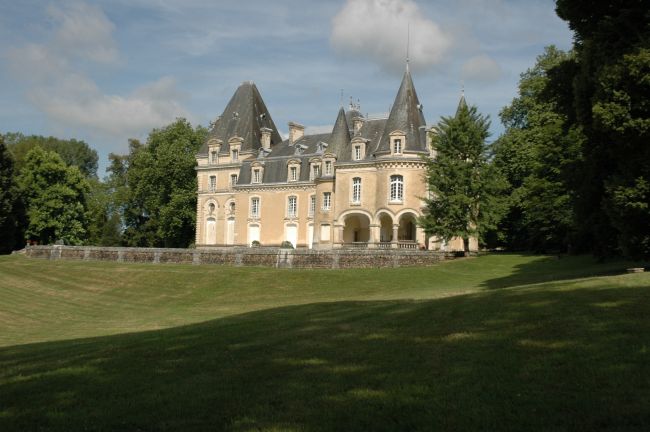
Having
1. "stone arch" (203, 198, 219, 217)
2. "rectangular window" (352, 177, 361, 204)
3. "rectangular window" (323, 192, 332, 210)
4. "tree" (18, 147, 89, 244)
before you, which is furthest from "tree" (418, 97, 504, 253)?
"tree" (18, 147, 89, 244)

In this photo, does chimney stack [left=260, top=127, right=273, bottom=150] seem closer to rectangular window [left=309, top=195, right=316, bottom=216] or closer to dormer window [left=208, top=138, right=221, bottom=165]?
dormer window [left=208, top=138, right=221, bottom=165]

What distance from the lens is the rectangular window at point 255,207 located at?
54.1 metres

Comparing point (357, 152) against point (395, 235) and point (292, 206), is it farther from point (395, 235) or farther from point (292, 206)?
point (292, 206)

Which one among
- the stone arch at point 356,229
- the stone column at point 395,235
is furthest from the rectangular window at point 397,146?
the stone arch at point 356,229

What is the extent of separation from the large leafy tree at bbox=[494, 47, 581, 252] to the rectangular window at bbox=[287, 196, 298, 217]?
16379 mm

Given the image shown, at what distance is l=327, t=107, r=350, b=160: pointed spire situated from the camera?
47.4 metres

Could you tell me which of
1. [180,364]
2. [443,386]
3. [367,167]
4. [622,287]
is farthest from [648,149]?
[367,167]

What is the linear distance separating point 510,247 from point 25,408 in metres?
43.6

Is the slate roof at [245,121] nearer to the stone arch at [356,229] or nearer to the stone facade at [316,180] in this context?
the stone facade at [316,180]

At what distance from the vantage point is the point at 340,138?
47938 mm

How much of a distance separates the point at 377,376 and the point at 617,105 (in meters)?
11.2

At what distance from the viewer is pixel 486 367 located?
7219 millimetres

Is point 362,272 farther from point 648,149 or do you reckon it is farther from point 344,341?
point 344,341

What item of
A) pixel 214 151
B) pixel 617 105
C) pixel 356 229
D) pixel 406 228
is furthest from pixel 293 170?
pixel 617 105
